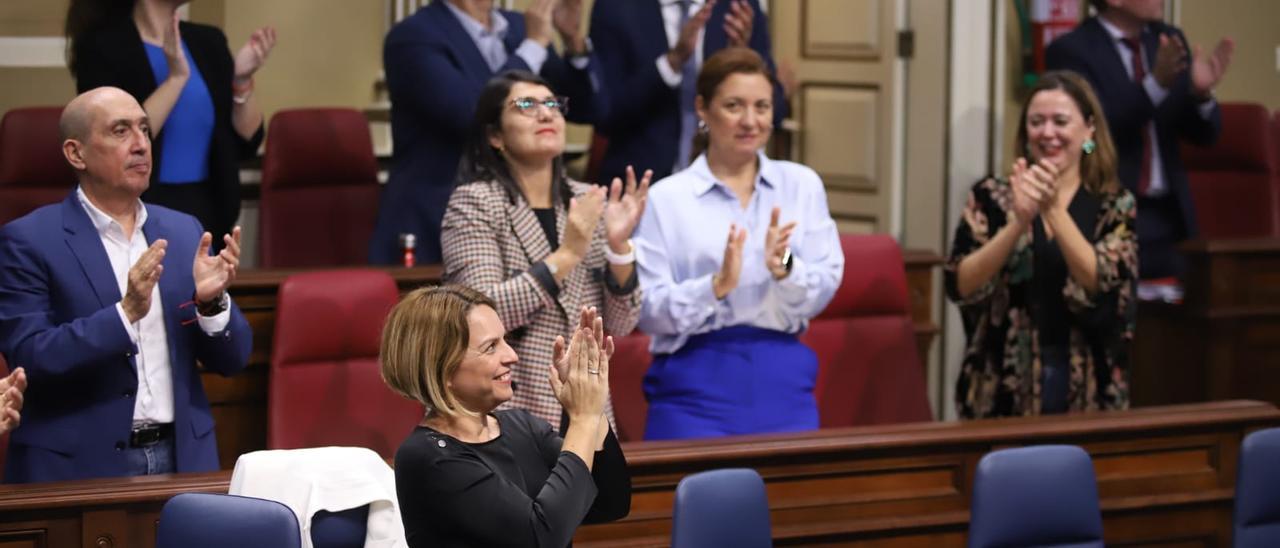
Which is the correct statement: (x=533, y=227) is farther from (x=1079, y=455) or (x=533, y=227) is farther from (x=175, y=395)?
(x=1079, y=455)

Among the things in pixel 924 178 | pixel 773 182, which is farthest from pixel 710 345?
pixel 924 178

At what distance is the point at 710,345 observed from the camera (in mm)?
3721

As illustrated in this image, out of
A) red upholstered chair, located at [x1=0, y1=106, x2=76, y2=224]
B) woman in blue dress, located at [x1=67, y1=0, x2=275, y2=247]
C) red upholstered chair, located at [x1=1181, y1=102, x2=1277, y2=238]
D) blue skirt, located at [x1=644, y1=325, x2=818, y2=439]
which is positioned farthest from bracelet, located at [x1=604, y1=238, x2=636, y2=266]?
red upholstered chair, located at [x1=1181, y1=102, x2=1277, y2=238]

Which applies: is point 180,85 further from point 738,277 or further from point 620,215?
point 738,277

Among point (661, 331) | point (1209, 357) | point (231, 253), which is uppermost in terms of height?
point (231, 253)

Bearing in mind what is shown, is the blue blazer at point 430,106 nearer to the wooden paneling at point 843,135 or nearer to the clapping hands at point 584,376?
the wooden paneling at point 843,135

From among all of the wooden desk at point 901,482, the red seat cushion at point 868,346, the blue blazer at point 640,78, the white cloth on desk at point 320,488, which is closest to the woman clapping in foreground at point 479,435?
the white cloth on desk at point 320,488

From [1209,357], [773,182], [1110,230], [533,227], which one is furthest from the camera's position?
[1209,357]

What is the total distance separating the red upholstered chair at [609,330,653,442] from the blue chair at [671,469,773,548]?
1.38m

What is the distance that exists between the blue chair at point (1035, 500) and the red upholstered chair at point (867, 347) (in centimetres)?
139

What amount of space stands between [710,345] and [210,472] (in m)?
1.10

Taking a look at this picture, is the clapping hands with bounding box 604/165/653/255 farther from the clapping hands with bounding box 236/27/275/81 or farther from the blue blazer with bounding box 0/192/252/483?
the clapping hands with bounding box 236/27/275/81

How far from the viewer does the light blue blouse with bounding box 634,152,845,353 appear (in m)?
3.66

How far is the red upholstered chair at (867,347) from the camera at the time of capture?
469cm
